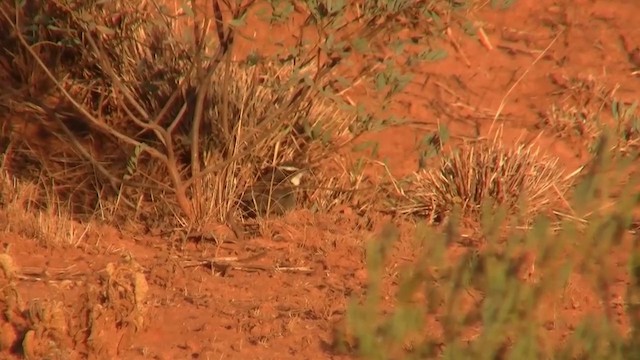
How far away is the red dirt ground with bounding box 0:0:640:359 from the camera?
4.20 metres

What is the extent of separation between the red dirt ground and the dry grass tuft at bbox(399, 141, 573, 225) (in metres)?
0.29

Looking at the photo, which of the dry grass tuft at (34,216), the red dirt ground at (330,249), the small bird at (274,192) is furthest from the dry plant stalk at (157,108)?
the red dirt ground at (330,249)

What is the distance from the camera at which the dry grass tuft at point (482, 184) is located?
5621 millimetres

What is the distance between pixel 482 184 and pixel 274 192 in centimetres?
98

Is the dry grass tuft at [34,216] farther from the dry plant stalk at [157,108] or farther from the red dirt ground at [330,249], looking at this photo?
the dry plant stalk at [157,108]

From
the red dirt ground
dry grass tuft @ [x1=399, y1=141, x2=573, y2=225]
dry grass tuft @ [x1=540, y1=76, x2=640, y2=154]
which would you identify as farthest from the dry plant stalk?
dry grass tuft @ [x1=540, y1=76, x2=640, y2=154]

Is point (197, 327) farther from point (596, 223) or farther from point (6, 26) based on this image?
point (6, 26)

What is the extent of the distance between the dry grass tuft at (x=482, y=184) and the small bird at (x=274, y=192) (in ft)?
1.73

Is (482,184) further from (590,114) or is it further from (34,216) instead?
(34,216)

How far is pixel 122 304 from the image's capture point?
4.06m

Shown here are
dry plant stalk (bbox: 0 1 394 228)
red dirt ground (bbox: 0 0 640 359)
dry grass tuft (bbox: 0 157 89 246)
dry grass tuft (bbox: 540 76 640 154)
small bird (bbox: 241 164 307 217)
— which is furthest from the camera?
dry grass tuft (bbox: 540 76 640 154)

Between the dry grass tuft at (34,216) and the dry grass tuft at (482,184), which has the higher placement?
the dry grass tuft at (482,184)

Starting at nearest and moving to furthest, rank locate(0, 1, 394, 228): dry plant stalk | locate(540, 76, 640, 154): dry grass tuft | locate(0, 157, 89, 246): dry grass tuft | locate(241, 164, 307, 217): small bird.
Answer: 1. locate(0, 157, 89, 246): dry grass tuft
2. locate(0, 1, 394, 228): dry plant stalk
3. locate(241, 164, 307, 217): small bird
4. locate(540, 76, 640, 154): dry grass tuft

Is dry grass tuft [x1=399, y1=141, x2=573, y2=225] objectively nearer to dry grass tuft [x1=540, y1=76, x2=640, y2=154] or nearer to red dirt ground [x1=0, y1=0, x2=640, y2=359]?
red dirt ground [x1=0, y1=0, x2=640, y2=359]
